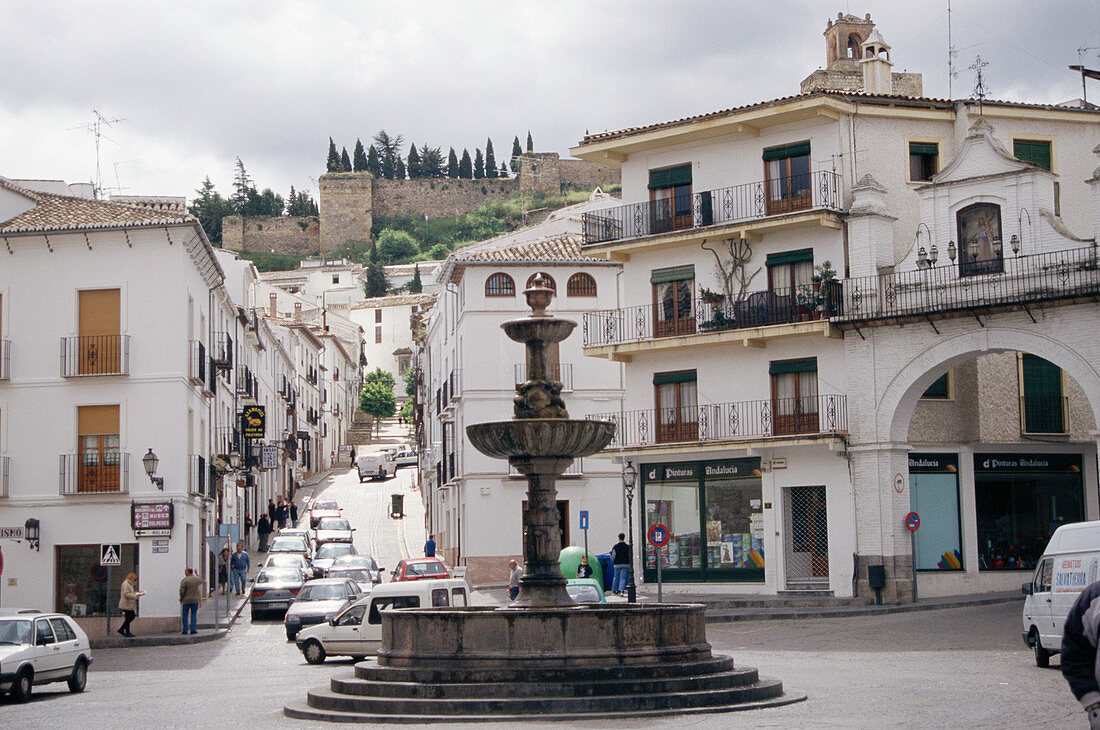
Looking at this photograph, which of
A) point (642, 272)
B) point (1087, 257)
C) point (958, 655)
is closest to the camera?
point (958, 655)

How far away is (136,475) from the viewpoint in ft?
111

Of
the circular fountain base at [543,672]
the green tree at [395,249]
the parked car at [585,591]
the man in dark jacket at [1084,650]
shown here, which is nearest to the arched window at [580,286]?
the parked car at [585,591]

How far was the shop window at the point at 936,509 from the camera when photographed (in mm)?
33812

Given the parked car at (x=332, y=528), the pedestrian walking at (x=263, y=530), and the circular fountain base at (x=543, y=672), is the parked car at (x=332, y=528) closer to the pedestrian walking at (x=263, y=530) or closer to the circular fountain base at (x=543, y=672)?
the pedestrian walking at (x=263, y=530)

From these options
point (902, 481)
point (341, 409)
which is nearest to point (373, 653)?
point (902, 481)

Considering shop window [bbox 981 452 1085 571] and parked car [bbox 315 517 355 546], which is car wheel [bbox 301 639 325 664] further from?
parked car [bbox 315 517 355 546]

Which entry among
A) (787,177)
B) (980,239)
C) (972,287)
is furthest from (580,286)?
(972,287)

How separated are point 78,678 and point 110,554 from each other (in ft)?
36.6

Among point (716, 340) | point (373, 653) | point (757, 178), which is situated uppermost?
point (757, 178)

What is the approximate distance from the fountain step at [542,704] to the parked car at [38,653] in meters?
6.53

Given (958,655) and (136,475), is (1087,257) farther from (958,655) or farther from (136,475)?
(136,475)

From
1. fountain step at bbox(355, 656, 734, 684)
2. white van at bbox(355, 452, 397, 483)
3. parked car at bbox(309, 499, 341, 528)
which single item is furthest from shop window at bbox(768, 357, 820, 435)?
white van at bbox(355, 452, 397, 483)

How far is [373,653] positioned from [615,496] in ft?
73.7

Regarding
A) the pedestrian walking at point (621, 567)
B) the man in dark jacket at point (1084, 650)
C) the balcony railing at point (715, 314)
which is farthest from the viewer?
the pedestrian walking at point (621, 567)
